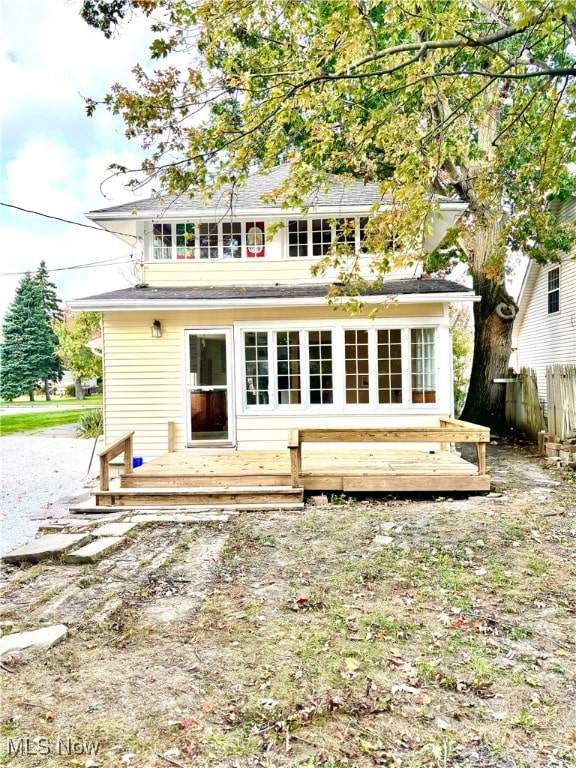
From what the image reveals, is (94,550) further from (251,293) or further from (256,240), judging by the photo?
(256,240)

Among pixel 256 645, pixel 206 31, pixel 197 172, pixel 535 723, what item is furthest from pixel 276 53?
pixel 535 723

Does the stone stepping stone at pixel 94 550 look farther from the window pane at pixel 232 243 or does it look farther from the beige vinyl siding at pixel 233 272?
the window pane at pixel 232 243

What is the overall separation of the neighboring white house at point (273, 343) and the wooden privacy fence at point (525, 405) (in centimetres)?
429

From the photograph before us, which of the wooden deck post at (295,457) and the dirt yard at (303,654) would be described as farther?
the wooden deck post at (295,457)

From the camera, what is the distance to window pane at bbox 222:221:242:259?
1031 centimetres

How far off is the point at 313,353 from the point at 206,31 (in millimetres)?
5452

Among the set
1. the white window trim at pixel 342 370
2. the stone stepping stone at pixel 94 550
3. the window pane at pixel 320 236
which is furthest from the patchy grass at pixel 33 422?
the stone stepping stone at pixel 94 550

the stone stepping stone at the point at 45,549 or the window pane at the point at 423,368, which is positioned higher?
the window pane at the point at 423,368

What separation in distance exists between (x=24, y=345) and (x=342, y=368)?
125 ft

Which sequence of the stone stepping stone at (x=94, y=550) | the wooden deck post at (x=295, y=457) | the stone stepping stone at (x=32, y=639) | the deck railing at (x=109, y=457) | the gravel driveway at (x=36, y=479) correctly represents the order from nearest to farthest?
the stone stepping stone at (x=32, y=639) < the stone stepping stone at (x=94, y=550) < the gravel driveway at (x=36, y=479) < the wooden deck post at (x=295, y=457) < the deck railing at (x=109, y=457)

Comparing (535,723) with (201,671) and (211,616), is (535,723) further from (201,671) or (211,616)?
(211,616)

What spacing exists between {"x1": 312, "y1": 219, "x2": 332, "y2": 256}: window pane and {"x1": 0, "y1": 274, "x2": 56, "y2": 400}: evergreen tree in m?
35.8

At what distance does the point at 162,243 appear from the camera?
10352mm

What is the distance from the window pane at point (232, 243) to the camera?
1031cm
